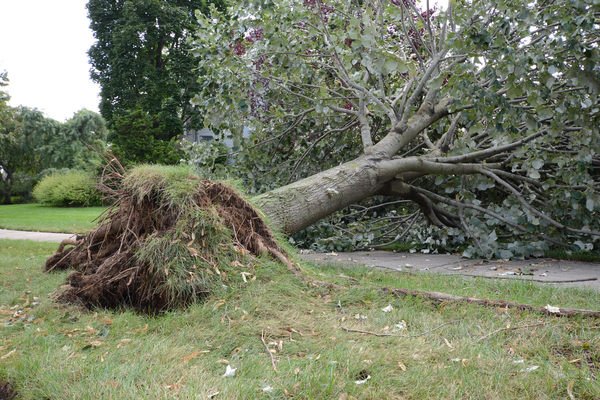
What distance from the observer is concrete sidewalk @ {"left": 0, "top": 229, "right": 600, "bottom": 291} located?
12.9ft

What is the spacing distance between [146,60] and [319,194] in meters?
22.3

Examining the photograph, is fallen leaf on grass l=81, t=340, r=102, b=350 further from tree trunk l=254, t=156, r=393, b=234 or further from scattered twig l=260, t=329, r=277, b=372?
tree trunk l=254, t=156, r=393, b=234

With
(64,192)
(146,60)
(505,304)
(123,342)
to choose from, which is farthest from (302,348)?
(146,60)

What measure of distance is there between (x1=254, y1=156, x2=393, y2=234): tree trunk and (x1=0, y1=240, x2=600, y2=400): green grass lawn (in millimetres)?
1073

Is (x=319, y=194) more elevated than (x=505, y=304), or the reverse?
(x=319, y=194)

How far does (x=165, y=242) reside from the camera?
124 inches

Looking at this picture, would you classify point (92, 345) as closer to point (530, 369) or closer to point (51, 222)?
point (530, 369)

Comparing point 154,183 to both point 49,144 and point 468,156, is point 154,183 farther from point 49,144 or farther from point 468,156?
point 49,144

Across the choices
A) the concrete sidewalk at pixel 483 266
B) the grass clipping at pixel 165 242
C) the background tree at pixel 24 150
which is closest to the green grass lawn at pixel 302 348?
the grass clipping at pixel 165 242

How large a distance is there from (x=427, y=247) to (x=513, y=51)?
102 inches

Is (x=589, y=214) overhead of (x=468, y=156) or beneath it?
beneath

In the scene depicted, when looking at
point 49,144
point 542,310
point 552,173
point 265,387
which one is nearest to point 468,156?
point 552,173

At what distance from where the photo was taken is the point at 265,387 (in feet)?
6.17

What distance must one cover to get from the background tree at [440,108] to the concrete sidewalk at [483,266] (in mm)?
259
